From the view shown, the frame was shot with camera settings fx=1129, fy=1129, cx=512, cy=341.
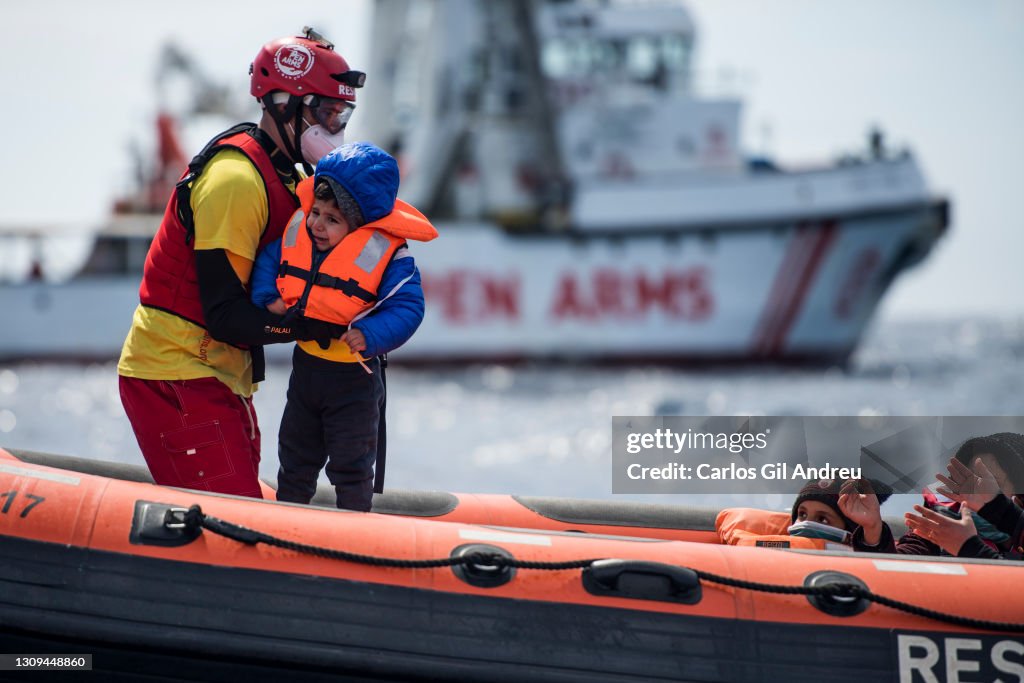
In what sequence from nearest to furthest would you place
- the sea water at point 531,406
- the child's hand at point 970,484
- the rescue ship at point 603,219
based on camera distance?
1. the child's hand at point 970,484
2. the sea water at point 531,406
3. the rescue ship at point 603,219

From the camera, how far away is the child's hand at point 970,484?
315cm

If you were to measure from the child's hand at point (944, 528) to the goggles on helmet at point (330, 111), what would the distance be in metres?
1.86

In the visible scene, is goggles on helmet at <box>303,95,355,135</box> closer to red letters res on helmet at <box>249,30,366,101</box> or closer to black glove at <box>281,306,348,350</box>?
red letters res on helmet at <box>249,30,366,101</box>

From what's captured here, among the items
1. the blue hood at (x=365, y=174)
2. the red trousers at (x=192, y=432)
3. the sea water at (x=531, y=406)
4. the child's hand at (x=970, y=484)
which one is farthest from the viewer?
the sea water at (x=531, y=406)

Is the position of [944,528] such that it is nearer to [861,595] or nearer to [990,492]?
[990,492]

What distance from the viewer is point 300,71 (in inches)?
113

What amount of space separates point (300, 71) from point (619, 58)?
19250 mm

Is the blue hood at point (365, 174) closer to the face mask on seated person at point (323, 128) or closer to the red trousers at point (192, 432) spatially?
the face mask on seated person at point (323, 128)

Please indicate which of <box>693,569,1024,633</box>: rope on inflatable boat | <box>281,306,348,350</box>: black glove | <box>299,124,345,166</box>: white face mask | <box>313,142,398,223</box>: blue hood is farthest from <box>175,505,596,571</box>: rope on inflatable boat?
<box>299,124,345,166</box>: white face mask

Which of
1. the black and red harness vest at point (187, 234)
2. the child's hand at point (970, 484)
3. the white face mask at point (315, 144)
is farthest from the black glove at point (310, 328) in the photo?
the child's hand at point (970, 484)

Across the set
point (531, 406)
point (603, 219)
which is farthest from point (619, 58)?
point (531, 406)

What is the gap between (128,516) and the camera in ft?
8.80

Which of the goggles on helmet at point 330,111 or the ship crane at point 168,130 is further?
the ship crane at point 168,130

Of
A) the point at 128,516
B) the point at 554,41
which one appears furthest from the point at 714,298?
the point at 128,516
